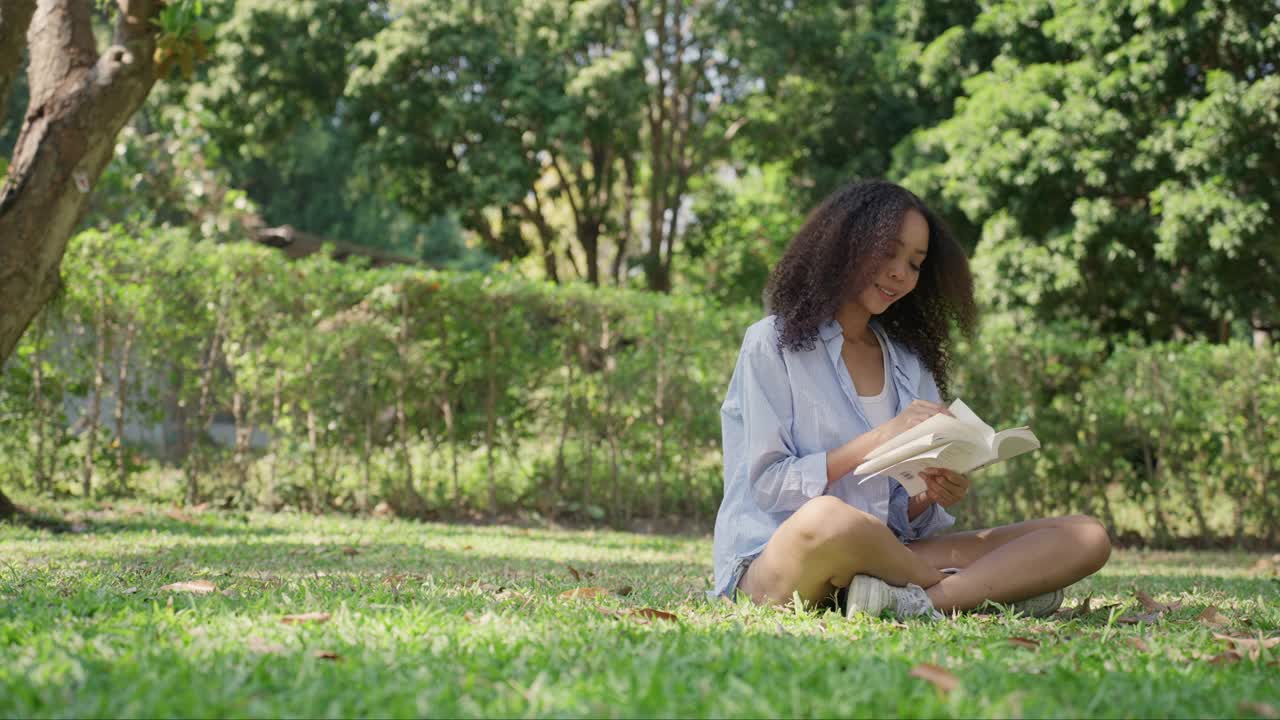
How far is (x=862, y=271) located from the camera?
12.4 ft

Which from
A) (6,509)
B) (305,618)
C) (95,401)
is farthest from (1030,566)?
(95,401)

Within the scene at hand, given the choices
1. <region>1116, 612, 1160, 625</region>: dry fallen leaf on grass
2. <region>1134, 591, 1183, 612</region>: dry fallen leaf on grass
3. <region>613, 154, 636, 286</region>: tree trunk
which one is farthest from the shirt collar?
<region>613, 154, 636, 286</region>: tree trunk

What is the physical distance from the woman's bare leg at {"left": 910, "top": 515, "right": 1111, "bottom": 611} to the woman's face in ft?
2.98

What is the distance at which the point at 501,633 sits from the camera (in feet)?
9.11

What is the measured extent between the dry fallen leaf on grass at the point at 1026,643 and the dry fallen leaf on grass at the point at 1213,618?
2.98 ft

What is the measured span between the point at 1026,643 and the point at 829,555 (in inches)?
25.3

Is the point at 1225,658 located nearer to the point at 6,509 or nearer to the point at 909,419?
the point at 909,419

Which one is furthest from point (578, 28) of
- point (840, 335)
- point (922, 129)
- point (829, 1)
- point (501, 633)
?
point (501, 633)

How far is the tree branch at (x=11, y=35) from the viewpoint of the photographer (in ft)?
19.4

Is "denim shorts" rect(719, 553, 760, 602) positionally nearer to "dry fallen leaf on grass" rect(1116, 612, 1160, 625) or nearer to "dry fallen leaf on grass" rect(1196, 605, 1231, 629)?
"dry fallen leaf on grass" rect(1116, 612, 1160, 625)

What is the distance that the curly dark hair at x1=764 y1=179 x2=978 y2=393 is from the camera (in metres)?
3.74

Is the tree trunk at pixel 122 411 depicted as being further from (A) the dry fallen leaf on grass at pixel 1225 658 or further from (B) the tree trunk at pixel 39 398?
(A) the dry fallen leaf on grass at pixel 1225 658

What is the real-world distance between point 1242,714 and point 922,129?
46.1ft

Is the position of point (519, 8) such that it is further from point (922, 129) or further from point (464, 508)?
point (464, 508)
